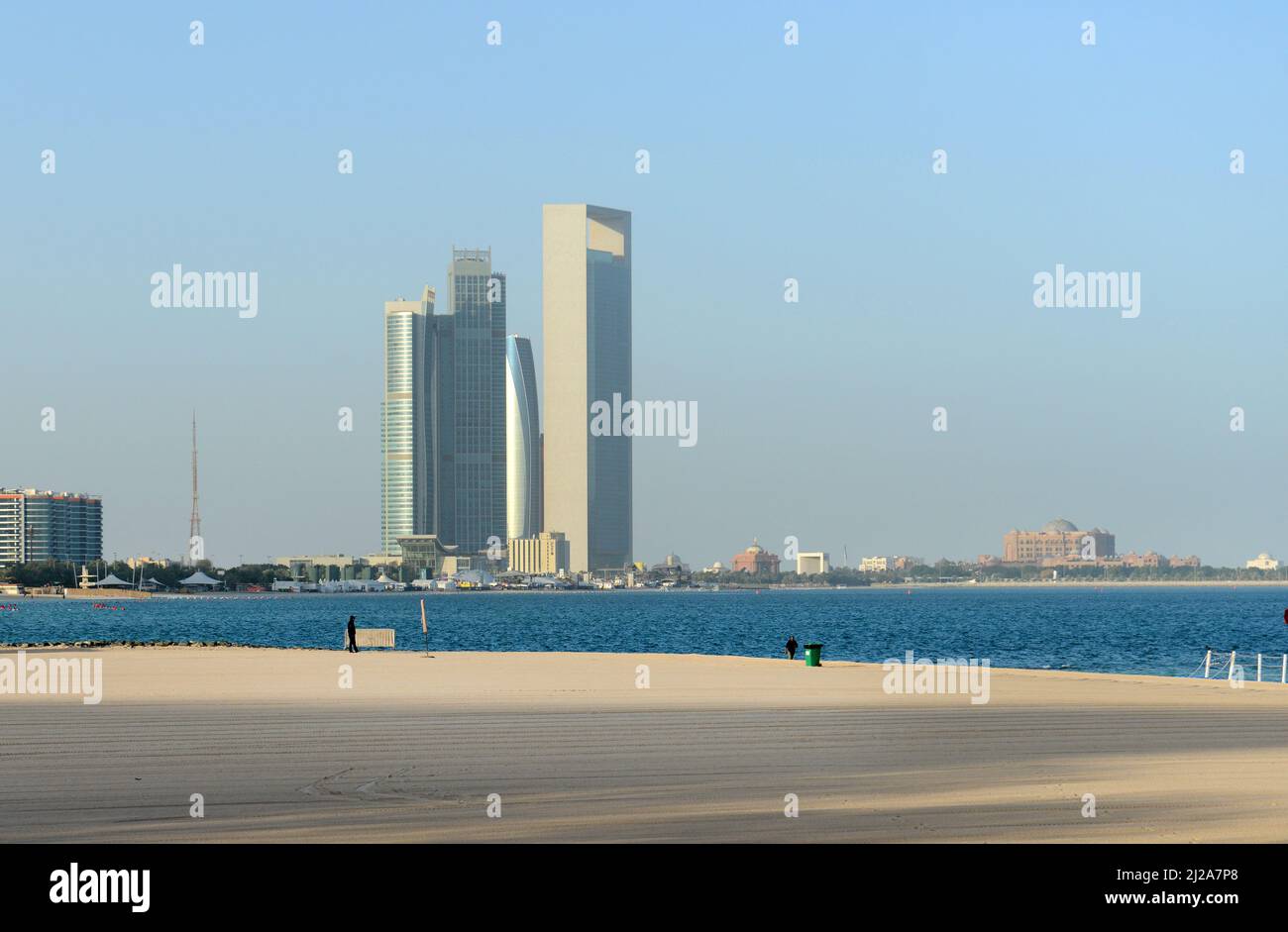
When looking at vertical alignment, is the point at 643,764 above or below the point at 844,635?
above

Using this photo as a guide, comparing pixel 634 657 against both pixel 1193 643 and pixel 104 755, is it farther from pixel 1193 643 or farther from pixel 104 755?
pixel 1193 643

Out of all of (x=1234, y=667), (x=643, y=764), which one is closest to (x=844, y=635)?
(x=1234, y=667)

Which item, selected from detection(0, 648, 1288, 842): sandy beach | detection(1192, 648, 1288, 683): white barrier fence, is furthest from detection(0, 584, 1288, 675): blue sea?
detection(0, 648, 1288, 842): sandy beach

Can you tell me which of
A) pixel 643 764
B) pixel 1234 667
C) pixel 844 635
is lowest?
pixel 844 635

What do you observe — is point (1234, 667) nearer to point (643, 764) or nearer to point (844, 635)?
point (643, 764)

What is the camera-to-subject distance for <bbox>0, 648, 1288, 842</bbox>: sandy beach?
15445mm

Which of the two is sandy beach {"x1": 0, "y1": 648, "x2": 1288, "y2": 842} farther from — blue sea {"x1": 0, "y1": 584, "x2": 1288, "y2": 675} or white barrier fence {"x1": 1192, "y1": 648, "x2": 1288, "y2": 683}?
blue sea {"x1": 0, "y1": 584, "x2": 1288, "y2": 675}

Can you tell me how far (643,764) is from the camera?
69.2 feet

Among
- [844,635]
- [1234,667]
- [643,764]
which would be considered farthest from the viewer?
[844,635]

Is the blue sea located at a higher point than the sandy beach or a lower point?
lower

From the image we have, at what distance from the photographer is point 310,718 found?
29.3 meters

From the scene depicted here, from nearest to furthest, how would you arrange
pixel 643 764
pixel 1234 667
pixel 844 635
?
1. pixel 643 764
2. pixel 1234 667
3. pixel 844 635

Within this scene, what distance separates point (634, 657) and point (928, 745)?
3305cm
